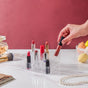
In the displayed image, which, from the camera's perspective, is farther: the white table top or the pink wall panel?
the pink wall panel

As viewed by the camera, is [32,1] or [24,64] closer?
[24,64]

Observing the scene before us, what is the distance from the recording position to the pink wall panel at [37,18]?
182cm

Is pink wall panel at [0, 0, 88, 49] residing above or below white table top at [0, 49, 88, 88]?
above

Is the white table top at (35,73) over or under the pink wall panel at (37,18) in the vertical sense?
under

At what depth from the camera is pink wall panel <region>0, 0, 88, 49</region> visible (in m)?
1.82

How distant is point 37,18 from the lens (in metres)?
1.86

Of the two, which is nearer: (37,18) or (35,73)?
(35,73)

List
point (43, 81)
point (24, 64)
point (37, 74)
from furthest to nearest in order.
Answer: point (24, 64) < point (37, 74) < point (43, 81)

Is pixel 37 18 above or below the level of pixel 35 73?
above

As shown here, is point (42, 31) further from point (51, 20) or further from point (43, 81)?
point (43, 81)

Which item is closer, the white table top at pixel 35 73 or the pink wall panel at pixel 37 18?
the white table top at pixel 35 73

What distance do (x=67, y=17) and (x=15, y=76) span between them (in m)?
0.93

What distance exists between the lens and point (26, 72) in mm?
1146

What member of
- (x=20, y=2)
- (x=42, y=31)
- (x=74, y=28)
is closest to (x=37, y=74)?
(x=74, y=28)
